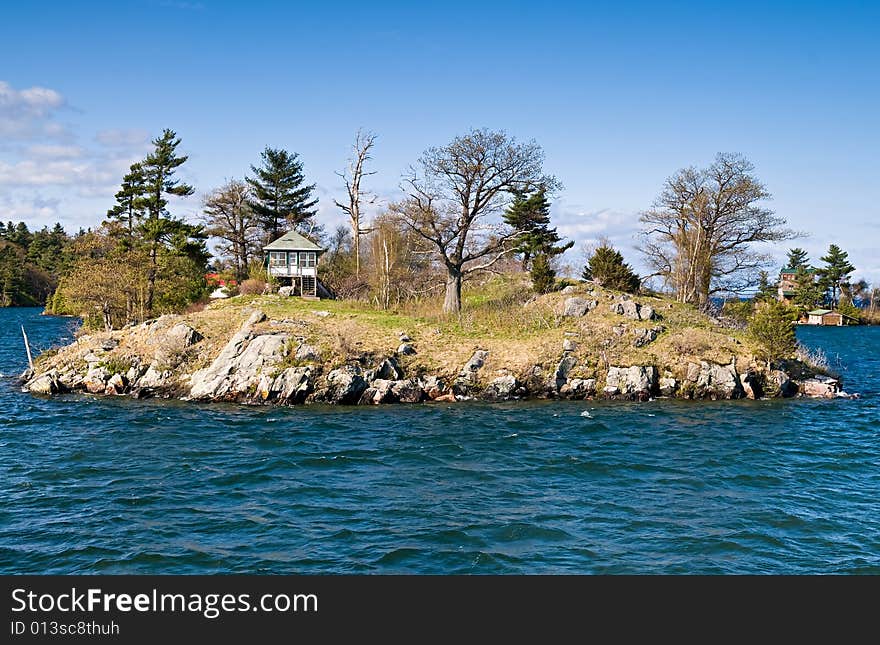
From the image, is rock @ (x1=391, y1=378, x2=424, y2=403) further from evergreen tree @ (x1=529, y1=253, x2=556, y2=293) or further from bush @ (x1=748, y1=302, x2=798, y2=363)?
bush @ (x1=748, y1=302, x2=798, y2=363)

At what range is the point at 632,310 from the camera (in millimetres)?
36812

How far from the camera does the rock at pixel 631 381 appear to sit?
31.1 metres

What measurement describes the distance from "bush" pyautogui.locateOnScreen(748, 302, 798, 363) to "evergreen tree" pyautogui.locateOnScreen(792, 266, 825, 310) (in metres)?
83.1

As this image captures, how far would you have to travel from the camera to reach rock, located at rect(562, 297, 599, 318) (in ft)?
121

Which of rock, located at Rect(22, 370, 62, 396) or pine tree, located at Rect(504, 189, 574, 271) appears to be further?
pine tree, located at Rect(504, 189, 574, 271)

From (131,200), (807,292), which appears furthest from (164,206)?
(807,292)

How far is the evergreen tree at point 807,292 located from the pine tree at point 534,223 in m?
70.8

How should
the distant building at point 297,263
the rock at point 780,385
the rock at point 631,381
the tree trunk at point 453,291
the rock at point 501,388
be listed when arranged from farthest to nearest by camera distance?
the distant building at point 297,263 < the tree trunk at point 453,291 < the rock at point 780,385 < the rock at point 631,381 < the rock at point 501,388

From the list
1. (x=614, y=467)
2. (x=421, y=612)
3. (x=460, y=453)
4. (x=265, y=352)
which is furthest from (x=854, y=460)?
(x=265, y=352)

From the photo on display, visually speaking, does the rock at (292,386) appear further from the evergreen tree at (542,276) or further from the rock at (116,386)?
the evergreen tree at (542,276)

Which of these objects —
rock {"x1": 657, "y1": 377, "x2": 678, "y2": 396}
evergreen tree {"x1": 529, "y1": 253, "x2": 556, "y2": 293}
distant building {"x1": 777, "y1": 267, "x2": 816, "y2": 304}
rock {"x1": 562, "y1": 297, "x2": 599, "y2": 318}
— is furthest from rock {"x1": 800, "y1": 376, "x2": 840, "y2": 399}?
distant building {"x1": 777, "y1": 267, "x2": 816, "y2": 304}

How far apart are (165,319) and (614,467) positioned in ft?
84.6

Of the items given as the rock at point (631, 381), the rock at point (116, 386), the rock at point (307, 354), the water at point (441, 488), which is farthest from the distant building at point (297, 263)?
the rock at point (631, 381)

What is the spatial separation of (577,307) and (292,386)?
16.0 m
